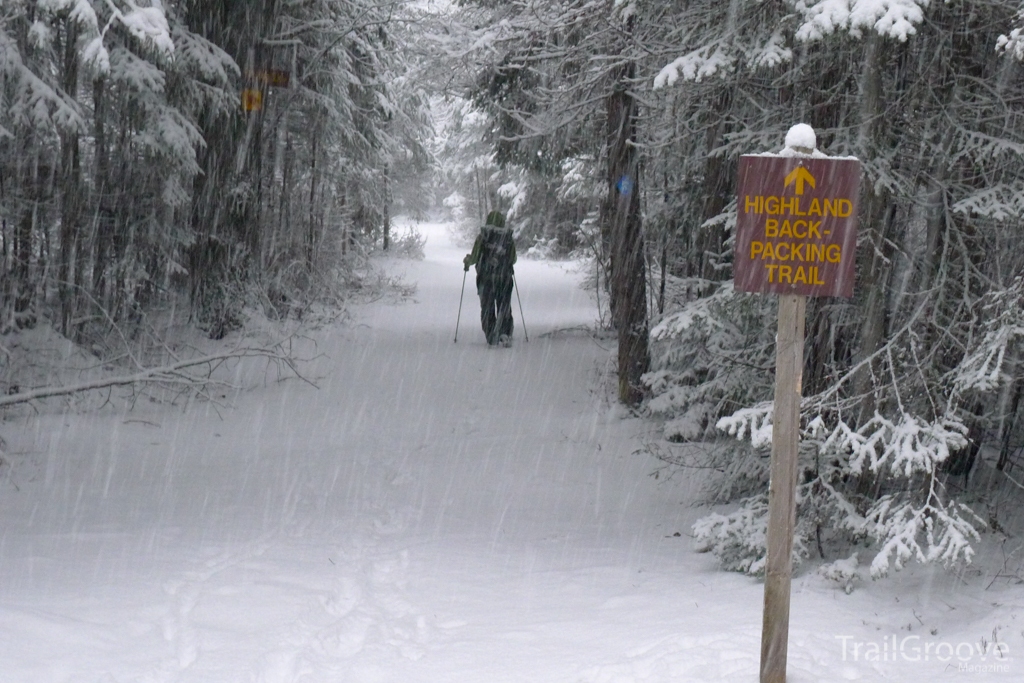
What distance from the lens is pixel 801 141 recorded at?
4.16 metres

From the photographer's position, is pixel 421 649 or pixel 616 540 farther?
pixel 616 540

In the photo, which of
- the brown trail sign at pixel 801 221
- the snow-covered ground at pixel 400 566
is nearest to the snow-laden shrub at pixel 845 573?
the snow-covered ground at pixel 400 566

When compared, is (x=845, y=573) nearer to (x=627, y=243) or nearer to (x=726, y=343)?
(x=726, y=343)

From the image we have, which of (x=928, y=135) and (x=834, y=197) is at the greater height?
(x=928, y=135)

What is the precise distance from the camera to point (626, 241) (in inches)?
449

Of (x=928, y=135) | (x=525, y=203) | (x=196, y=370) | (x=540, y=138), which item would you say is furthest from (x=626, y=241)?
(x=525, y=203)

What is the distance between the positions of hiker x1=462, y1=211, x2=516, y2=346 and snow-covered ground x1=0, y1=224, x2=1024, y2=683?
2.79 m

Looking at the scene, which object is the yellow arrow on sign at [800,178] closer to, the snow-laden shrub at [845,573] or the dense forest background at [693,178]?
the dense forest background at [693,178]

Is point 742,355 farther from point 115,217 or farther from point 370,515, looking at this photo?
point 115,217

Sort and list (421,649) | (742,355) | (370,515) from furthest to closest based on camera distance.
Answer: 1. (370,515)
2. (742,355)
3. (421,649)

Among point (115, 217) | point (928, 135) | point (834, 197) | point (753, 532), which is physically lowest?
point (753, 532)

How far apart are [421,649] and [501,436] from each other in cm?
591

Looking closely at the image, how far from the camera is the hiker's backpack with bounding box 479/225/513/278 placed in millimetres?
15211

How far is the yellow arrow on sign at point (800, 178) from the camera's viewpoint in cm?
408
